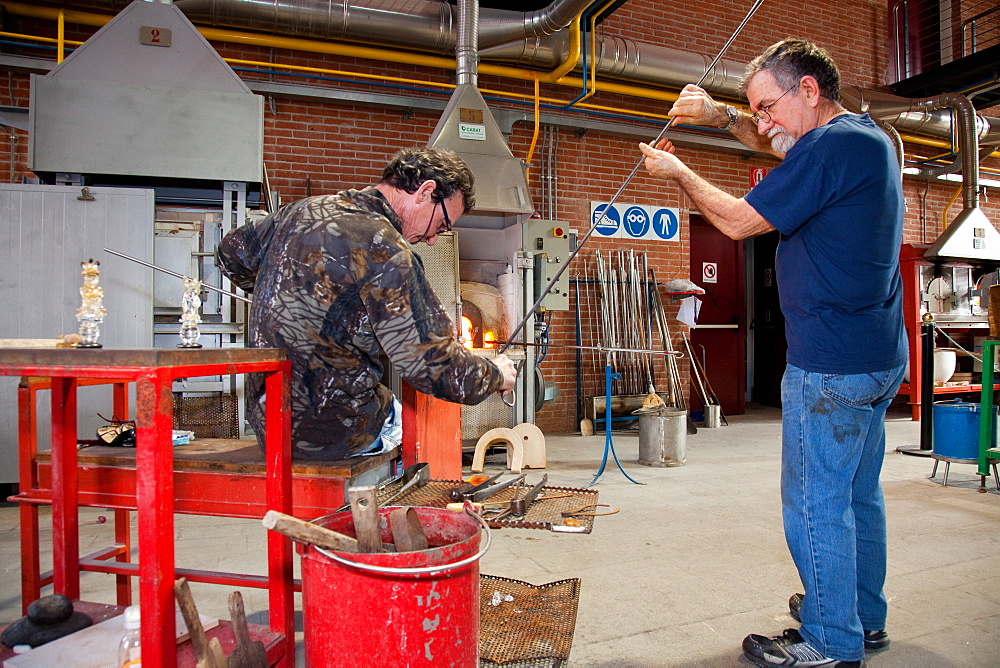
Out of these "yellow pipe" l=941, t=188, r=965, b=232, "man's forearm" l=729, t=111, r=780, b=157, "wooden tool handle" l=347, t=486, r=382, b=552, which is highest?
"yellow pipe" l=941, t=188, r=965, b=232

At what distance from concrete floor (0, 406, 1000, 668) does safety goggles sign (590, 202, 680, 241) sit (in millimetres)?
3107

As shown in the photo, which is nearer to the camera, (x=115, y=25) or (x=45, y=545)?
(x=45, y=545)

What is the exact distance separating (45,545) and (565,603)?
96.9 inches

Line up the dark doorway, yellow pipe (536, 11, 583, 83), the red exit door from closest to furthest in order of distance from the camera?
yellow pipe (536, 11, 583, 83)
the red exit door
the dark doorway

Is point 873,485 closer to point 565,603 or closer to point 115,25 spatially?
point 565,603

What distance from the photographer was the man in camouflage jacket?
1.65m

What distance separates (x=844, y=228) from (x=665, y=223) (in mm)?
5515

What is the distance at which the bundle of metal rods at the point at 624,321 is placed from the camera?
21.4 feet

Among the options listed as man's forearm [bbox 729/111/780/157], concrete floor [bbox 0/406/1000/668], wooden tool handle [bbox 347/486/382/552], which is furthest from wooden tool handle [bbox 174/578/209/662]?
man's forearm [bbox 729/111/780/157]

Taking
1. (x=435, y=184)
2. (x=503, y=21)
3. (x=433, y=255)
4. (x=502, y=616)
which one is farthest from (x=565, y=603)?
(x=503, y=21)

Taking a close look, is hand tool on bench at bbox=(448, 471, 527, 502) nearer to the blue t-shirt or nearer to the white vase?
the blue t-shirt

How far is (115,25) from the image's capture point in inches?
155

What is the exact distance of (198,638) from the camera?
49.6 inches

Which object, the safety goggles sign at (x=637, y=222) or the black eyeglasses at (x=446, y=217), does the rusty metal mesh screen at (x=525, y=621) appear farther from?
the safety goggles sign at (x=637, y=222)
